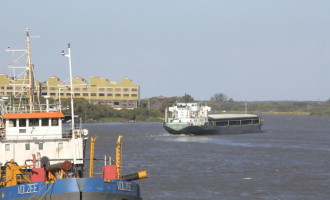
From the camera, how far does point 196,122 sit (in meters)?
137

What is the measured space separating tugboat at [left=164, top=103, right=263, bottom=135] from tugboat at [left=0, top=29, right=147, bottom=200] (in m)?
81.0

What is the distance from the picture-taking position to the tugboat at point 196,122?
135 m

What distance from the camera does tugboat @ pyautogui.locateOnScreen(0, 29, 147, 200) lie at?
35.8 meters

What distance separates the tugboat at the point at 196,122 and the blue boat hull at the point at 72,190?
319ft

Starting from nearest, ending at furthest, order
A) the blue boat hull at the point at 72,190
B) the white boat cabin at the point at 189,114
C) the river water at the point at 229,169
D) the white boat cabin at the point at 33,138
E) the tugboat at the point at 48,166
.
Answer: the blue boat hull at the point at 72,190 → the tugboat at the point at 48,166 → the white boat cabin at the point at 33,138 → the river water at the point at 229,169 → the white boat cabin at the point at 189,114

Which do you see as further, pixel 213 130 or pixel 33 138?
pixel 213 130

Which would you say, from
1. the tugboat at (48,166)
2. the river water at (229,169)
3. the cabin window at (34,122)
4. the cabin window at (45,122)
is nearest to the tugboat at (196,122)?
the river water at (229,169)

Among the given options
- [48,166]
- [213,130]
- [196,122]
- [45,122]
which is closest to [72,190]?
[48,166]

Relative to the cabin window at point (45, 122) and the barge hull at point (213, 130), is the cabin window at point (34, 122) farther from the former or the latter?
the barge hull at point (213, 130)

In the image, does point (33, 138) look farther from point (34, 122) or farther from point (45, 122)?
point (45, 122)

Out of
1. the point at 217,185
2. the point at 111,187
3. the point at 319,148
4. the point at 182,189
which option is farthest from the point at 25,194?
the point at 319,148

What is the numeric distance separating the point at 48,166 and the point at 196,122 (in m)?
100

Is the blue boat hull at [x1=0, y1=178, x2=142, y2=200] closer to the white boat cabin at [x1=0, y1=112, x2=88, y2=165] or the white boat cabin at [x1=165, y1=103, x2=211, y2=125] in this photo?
the white boat cabin at [x1=0, y1=112, x2=88, y2=165]

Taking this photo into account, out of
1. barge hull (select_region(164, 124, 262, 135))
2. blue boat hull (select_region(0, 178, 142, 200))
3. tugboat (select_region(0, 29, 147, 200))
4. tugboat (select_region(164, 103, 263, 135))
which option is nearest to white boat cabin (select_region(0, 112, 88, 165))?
tugboat (select_region(0, 29, 147, 200))
